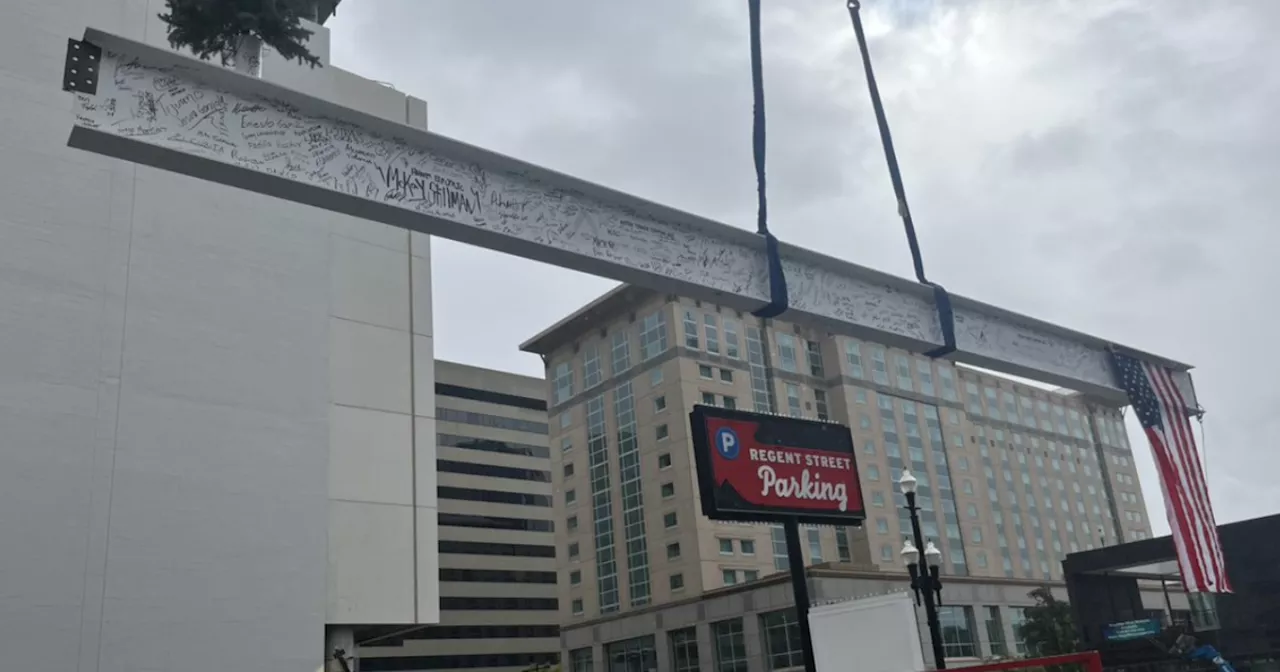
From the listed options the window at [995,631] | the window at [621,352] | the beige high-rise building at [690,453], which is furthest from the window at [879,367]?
the window at [621,352]

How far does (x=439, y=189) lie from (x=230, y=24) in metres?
5.57

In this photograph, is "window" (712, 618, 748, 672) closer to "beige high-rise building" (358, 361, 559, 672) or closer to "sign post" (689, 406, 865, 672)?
"beige high-rise building" (358, 361, 559, 672)

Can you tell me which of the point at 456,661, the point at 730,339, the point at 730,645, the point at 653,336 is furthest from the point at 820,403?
the point at 456,661

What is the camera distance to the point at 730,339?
232ft

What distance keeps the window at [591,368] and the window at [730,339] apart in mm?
9814

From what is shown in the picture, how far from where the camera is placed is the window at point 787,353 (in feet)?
238

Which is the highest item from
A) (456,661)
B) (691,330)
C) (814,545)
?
(691,330)

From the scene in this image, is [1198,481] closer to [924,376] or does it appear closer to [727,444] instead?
[727,444]

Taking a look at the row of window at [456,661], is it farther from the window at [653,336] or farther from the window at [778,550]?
the window at [653,336]

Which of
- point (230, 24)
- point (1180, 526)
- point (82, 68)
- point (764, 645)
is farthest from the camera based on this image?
point (764, 645)

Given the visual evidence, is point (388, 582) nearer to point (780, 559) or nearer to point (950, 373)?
point (780, 559)

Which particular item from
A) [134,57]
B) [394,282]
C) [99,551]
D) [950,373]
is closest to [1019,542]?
[950,373]

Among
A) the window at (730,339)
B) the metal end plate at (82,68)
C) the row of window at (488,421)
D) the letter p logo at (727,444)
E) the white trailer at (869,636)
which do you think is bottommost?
the white trailer at (869,636)

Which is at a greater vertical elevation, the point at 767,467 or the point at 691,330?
the point at 691,330
